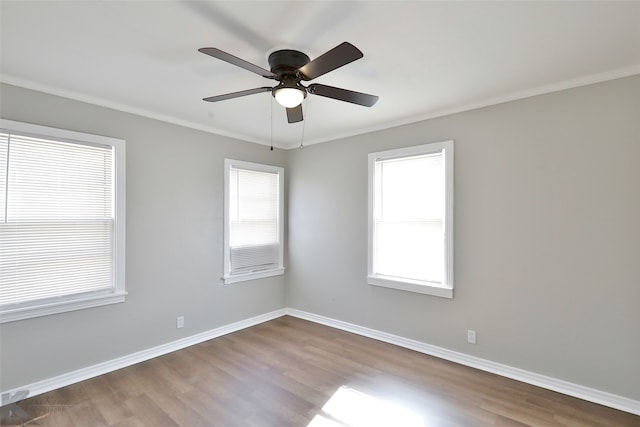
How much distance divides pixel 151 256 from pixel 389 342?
9.41 feet

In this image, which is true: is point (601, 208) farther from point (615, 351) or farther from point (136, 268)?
point (136, 268)

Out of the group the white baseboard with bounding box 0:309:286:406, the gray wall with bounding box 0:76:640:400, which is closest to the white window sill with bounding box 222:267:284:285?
the gray wall with bounding box 0:76:640:400

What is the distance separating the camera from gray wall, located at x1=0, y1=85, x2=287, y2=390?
8.77 ft

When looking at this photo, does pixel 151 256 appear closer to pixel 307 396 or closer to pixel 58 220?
pixel 58 220

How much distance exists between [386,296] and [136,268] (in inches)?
110

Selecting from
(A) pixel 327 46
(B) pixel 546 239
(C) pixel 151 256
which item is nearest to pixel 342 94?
(A) pixel 327 46

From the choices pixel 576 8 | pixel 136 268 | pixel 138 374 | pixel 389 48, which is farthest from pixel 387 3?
pixel 138 374

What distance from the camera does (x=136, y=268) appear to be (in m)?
3.28

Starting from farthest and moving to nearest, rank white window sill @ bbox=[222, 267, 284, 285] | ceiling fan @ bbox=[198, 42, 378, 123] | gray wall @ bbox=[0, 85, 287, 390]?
white window sill @ bbox=[222, 267, 284, 285], gray wall @ bbox=[0, 85, 287, 390], ceiling fan @ bbox=[198, 42, 378, 123]

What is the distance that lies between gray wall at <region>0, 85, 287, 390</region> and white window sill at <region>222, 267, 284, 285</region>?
0.09 metres

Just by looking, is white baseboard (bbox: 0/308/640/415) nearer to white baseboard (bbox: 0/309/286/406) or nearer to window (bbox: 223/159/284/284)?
white baseboard (bbox: 0/309/286/406)

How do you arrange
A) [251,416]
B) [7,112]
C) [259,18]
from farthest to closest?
[7,112] → [251,416] → [259,18]

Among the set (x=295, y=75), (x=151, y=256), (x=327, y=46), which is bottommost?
(x=151, y=256)

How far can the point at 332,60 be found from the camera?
5.71ft
